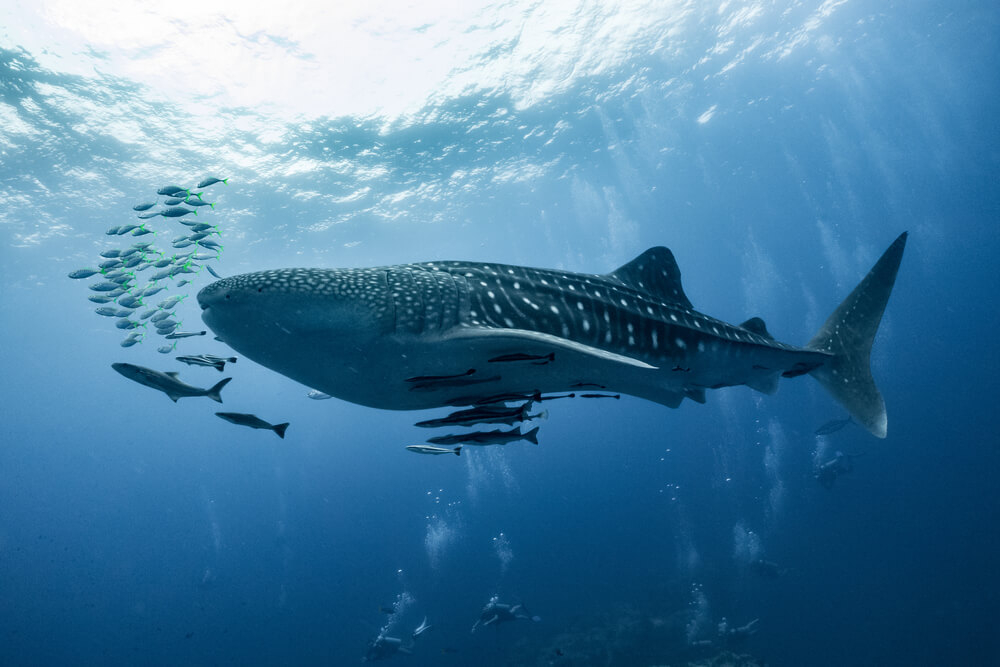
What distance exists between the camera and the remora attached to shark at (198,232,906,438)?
2.67m

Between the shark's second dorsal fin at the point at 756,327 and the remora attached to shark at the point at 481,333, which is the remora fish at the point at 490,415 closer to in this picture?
the remora attached to shark at the point at 481,333

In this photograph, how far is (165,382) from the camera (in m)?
3.74

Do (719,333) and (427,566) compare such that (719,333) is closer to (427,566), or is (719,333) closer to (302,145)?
(302,145)

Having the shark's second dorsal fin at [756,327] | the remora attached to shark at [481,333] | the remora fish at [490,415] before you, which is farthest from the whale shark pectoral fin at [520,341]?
the shark's second dorsal fin at [756,327]

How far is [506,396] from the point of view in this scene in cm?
343

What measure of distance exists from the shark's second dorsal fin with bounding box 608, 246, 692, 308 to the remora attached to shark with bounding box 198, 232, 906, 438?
1 centimetres

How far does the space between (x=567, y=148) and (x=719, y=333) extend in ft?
95.4

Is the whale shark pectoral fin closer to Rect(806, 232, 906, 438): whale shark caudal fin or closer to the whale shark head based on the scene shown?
the whale shark head

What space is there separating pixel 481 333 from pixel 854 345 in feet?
14.6

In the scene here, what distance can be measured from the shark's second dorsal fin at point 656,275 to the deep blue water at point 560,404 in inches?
561

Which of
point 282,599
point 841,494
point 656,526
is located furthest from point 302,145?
point 841,494

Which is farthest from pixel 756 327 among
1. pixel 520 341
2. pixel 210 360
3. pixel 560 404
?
pixel 560 404

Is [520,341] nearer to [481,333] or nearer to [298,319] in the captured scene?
[481,333]

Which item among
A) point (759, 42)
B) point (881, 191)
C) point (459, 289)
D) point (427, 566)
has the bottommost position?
point (427, 566)
